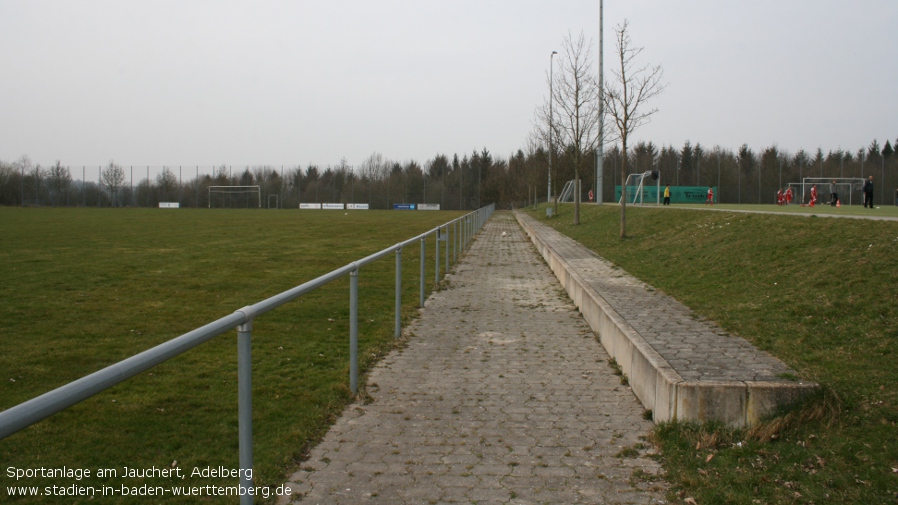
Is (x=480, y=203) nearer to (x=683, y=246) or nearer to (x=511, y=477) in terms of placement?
(x=683, y=246)

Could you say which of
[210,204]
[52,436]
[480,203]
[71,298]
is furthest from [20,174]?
[52,436]

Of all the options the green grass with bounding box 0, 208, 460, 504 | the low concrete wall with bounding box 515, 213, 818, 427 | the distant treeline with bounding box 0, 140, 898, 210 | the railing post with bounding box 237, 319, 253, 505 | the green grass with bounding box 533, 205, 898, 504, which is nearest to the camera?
the railing post with bounding box 237, 319, 253, 505

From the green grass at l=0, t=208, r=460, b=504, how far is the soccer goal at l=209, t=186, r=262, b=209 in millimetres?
61424

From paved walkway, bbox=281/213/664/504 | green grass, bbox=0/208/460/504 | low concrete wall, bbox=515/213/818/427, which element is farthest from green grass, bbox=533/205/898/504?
→ green grass, bbox=0/208/460/504

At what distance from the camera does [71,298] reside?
9.53m

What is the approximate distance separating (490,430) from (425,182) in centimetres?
7565

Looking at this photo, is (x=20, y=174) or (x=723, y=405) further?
(x=20, y=174)

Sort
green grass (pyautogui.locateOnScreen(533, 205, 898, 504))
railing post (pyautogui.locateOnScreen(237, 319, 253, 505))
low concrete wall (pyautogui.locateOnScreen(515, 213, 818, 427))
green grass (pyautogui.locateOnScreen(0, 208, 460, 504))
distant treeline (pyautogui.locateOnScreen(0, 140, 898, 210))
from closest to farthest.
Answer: railing post (pyautogui.locateOnScreen(237, 319, 253, 505))
green grass (pyautogui.locateOnScreen(533, 205, 898, 504))
green grass (pyautogui.locateOnScreen(0, 208, 460, 504))
low concrete wall (pyautogui.locateOnScreen(515, 213, 818, 427))
distant treeline (pyautogui.locateOnScreen(0, 140, 898, 210))

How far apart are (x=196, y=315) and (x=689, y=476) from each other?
21.0ft

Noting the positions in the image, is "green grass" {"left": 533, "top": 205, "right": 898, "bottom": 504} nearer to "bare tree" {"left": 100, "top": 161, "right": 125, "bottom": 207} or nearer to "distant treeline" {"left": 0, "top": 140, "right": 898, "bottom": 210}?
"distant treeline" {"left": 0, "top": 140, "right": 898, "bottom": 210}

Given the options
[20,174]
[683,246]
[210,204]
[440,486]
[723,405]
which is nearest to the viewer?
[440,486]

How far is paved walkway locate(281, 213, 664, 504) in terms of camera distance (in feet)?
11.8

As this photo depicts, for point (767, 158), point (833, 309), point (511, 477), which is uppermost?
point (767, 158)

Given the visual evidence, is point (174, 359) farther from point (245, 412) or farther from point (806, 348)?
point (806, 348)
